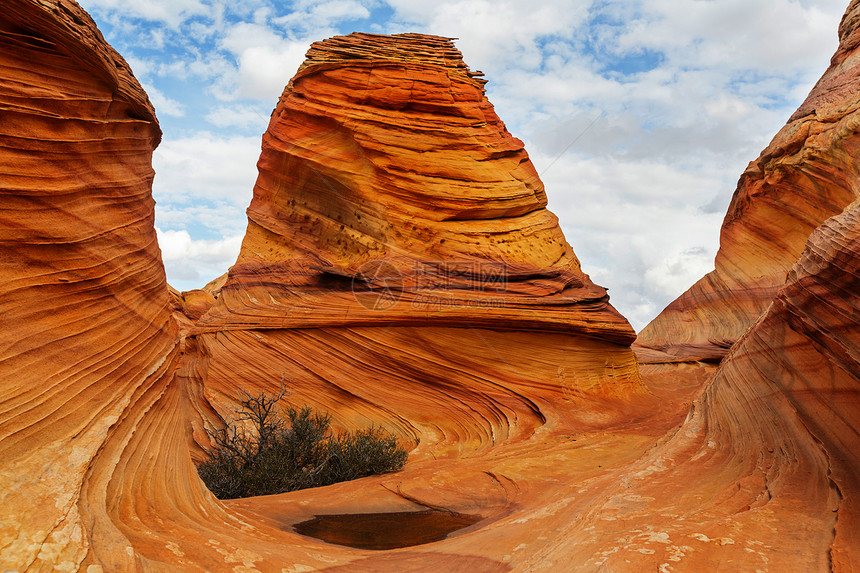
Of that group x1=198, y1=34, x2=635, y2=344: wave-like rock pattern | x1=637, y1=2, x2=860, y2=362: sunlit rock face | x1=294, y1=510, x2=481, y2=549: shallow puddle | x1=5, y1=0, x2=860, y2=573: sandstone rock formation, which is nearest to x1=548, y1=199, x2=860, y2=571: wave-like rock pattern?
x1=5, y1=0, x2=860, y2=573: sandstone rock formation

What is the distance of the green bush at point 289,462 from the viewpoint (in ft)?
24.2

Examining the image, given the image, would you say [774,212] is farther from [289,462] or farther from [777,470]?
[289,462]

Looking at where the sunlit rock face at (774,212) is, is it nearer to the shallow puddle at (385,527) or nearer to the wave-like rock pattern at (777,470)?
the wave-like rock pattern at (777,470)

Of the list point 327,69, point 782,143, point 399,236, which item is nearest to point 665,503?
point 399,236

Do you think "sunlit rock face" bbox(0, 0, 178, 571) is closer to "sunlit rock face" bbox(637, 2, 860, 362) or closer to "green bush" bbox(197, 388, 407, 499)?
"green bush" bbox(197, 388, 407, 499)

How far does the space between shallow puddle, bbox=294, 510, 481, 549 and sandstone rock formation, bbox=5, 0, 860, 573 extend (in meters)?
0.06

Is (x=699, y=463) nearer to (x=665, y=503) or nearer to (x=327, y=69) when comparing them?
(x=665, y=503)

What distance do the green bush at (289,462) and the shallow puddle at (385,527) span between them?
5.78 feet

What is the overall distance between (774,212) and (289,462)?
1610 cm

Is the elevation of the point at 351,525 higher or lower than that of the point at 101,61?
lower

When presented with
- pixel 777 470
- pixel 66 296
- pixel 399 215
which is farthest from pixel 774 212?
pixel 66 296

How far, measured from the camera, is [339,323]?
12094mm

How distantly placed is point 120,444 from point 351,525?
2.09 metres

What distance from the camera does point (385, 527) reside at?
5.62 metres
